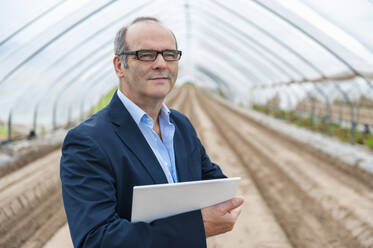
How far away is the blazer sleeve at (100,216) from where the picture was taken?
123cm

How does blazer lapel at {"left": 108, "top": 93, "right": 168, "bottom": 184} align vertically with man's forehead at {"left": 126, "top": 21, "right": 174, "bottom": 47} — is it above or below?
below

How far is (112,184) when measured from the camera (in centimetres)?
136

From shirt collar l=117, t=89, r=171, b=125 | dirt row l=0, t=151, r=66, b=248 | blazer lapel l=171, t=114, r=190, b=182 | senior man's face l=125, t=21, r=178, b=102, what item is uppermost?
senior man's face l=125, t=21, r=178, b=102

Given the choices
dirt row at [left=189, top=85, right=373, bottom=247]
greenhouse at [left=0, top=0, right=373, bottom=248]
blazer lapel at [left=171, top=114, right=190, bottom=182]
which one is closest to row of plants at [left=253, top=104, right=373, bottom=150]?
greenhouse at [left=0, top=0, right=373, bottom=248]

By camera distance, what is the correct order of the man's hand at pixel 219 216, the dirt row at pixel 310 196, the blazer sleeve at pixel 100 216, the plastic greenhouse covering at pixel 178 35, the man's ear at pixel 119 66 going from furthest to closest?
the plastic greenhouse covering at pixel 178 35, the dirt row at pixel 310 196, the man's ear at pixel 119 66, the man's hand at pixel 219 216, the blazer sleeve at pixel 100 216

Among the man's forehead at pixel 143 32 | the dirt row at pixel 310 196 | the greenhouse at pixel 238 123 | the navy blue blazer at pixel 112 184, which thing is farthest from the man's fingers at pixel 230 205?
the dirt row at pixel 310 196

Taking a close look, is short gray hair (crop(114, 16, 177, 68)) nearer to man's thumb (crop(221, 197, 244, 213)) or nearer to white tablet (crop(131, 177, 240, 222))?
white tablet (crop(131, 177, 240, 222))

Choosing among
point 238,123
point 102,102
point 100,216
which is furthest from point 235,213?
point 102,102

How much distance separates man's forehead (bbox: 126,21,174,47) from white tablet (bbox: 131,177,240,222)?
0.66 meters

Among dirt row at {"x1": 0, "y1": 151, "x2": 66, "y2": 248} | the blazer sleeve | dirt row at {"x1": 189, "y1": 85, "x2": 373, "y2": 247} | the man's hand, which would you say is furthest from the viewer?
dirt row at {"x1": 189, "y1": 85, "x2": 373, "y2": 247}

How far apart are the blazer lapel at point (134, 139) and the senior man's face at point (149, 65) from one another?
0.12 m

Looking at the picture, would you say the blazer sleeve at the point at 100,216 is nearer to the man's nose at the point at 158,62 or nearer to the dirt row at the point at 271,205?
the man's nose at the point at 158,62

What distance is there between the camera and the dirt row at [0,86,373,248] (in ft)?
15.1

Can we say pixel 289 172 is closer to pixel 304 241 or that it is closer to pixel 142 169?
pixel 304 241
